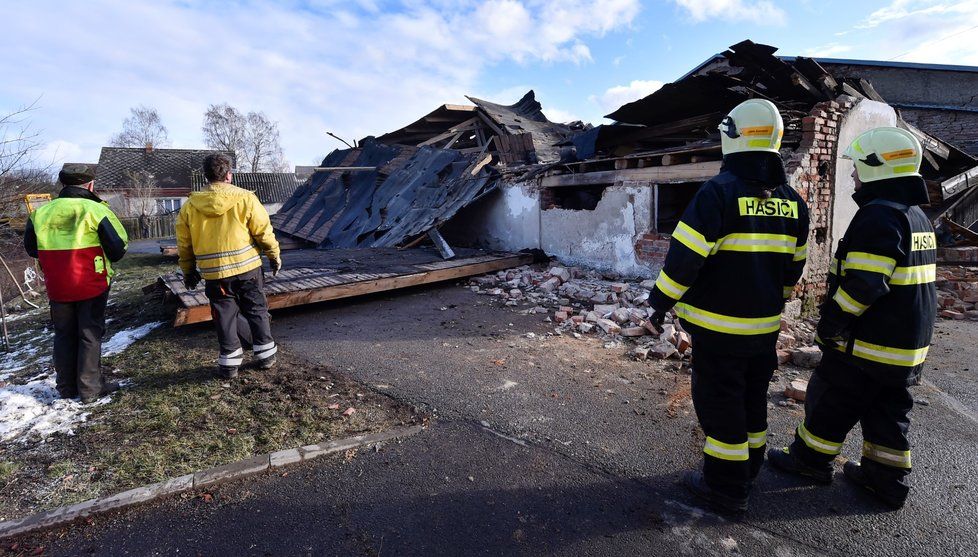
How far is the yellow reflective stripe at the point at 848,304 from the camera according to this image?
2.29m

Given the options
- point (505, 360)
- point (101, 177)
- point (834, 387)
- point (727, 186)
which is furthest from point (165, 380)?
point (101, 177)

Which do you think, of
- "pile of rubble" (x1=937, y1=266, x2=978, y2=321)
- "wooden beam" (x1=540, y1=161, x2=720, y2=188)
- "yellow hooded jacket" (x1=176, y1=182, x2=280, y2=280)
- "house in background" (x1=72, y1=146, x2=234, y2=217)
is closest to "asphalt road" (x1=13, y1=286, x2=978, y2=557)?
"yellow hooded jacket" (x1=176, y1=182, x2=280, y2=280)

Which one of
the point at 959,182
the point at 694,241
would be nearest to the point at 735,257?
the point at 694,241

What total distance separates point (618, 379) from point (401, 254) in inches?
234

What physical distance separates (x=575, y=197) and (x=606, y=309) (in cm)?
352

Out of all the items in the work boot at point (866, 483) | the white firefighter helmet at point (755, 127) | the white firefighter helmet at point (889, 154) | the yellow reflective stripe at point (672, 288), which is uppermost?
the white firefighter helmet at point (755, 127)

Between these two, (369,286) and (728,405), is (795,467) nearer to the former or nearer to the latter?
(728,405)

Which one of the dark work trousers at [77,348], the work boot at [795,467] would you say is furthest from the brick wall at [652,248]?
the dark work trousers at [77,348]

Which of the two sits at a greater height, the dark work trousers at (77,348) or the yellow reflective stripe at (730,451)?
the dark work trousers at (77,348)

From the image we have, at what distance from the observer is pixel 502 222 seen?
400 inches

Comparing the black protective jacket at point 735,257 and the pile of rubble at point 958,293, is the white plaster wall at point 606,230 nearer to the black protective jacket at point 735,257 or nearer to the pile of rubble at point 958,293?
the pile of rubble at point 958,293

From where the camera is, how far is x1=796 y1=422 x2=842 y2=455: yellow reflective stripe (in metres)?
2.48

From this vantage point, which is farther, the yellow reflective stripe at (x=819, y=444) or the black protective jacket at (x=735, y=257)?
the yellow reflective stripe at (x=819, y=444)

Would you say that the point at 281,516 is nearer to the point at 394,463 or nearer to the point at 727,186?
the point at 394,463
